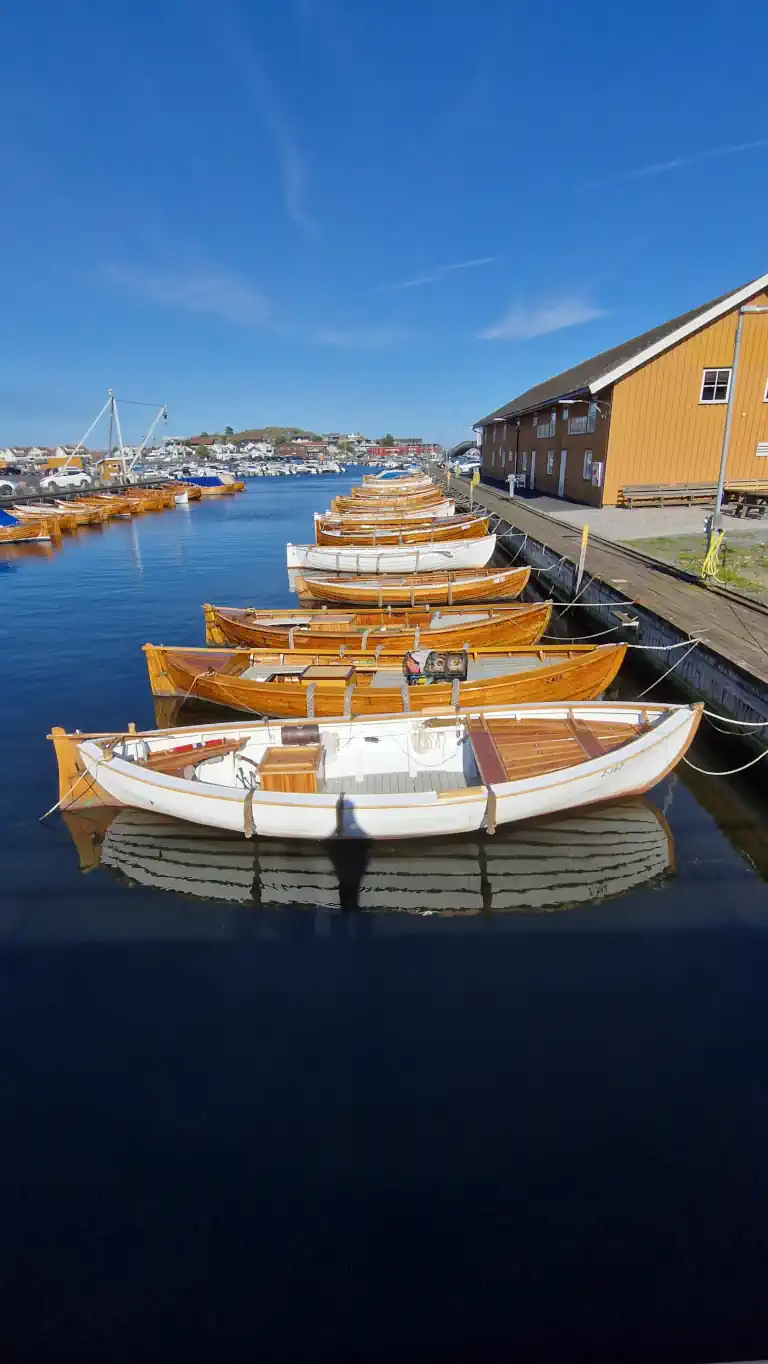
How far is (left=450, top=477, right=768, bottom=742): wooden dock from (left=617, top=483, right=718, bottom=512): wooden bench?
731 cm

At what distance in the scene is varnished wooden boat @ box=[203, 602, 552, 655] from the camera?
52.0 feet

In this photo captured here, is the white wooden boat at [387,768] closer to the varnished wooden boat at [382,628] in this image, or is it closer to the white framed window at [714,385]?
the varnished wooden boat at [382,628]

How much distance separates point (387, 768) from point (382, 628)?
239 inches

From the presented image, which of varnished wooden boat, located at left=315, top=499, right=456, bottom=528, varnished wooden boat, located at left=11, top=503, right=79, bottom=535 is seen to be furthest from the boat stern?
varnished wooden boat, located at left=11, top=503, right=79, bottom=535

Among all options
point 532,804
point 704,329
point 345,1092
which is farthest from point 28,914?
point 704,329

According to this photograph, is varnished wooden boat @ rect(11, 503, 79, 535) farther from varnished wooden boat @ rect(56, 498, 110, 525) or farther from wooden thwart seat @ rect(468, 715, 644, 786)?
wooden thwart seat @ rect(468, 715, 644, 786)

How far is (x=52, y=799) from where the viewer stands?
471 inches

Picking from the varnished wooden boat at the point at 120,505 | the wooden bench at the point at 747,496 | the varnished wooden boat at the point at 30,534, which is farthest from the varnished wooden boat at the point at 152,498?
the wooden bench at the point at 747,496

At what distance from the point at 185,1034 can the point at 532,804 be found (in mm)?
5376

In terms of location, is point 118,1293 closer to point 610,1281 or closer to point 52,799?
point 610,1281

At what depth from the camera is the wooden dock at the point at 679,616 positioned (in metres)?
11.9

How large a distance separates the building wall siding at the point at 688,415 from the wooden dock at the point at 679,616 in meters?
7.78

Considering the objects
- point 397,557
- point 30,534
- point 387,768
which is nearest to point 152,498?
point 30,534

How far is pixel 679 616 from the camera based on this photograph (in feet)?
47.9
